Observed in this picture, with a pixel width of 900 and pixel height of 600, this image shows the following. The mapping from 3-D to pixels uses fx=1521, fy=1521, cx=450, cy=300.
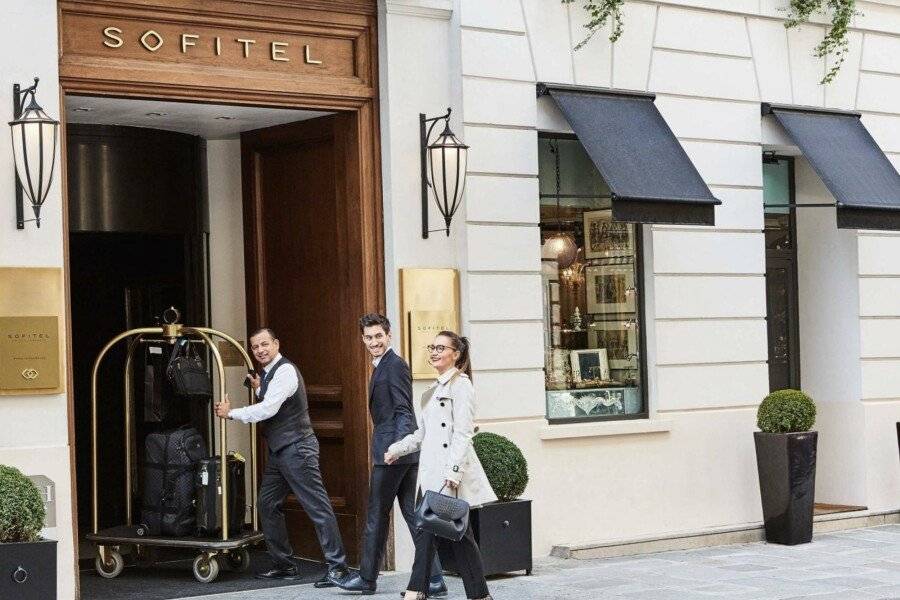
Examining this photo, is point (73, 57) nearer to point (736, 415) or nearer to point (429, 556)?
point (429, 556)

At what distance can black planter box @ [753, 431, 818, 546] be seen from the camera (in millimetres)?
12547

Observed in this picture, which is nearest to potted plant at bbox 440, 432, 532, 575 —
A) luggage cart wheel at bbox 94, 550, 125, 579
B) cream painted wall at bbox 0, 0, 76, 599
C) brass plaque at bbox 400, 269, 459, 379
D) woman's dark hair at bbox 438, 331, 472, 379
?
brass plaque at bbox 400, 269, 459, 379

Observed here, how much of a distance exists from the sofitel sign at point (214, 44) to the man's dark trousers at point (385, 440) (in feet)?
8.02

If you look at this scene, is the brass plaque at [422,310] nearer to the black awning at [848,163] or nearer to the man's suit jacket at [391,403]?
the man's suit jacket at [391,403]

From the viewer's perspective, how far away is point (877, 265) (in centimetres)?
1421

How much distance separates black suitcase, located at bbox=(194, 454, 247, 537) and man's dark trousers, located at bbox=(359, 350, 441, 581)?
1340 mm

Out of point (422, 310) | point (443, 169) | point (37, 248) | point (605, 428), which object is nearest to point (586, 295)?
point (605, 428)

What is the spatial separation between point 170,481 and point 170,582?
727mm

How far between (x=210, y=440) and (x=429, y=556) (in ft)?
12.2

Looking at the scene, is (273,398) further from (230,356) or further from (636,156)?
(636,156)

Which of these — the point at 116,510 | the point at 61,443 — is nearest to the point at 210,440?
the point at 116,510

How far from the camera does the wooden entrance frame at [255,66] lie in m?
10.1

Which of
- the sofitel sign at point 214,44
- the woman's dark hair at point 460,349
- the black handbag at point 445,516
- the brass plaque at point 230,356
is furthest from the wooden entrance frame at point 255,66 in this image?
the black handbag at point 445,516

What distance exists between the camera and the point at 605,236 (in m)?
12.8
